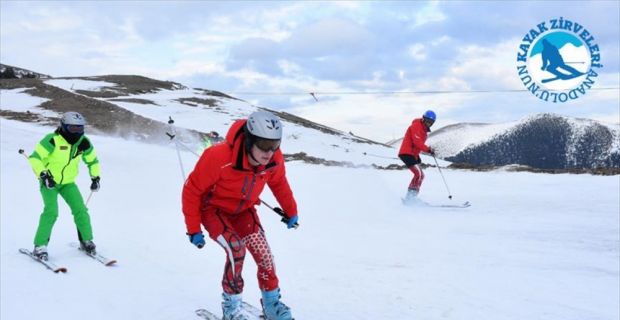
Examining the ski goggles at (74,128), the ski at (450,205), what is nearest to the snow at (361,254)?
the ski at (450,205)

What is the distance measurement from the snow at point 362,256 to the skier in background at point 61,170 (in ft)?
1.37

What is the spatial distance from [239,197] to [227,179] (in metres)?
0.32

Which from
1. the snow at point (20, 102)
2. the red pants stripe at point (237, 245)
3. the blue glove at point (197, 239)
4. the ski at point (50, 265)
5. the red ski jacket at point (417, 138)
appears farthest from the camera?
the snow at point (20, 102)

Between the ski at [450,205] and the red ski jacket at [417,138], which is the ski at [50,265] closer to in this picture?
the ski at [450,205]

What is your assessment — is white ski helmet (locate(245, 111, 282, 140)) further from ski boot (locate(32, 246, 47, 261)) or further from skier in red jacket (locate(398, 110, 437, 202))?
skier in red jacket (locate(398, 110, 437, 202))

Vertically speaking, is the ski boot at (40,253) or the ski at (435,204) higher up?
the ski at (435,204)

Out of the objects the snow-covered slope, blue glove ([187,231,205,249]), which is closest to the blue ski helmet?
blue glove ([187,231,205,249])

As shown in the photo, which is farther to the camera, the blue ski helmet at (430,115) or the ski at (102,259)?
the blue ski helmet at (430,115)

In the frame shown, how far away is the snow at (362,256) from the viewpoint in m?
6.54

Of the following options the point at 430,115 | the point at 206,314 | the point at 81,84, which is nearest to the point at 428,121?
the point at 430,115

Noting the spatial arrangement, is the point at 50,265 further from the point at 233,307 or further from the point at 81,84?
the point at 81,84

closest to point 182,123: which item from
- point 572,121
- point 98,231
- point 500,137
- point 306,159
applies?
point 306,159

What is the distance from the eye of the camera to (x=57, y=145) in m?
8.41

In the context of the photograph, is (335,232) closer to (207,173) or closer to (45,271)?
(45,271)
